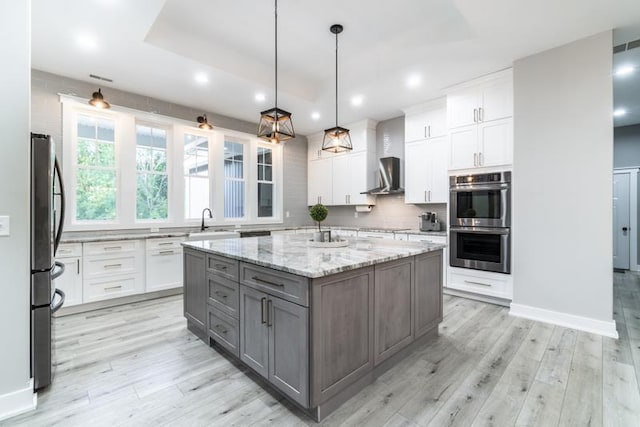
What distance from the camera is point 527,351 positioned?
2549 mm

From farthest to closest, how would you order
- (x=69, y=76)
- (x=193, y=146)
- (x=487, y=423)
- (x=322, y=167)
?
(x=322, y=167) < (x=193, y=146) < (x=69, y=76) < (x=487, y=423)

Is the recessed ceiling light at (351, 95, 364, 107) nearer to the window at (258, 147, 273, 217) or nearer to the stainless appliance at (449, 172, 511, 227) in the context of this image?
the stainless appliance at (449, 172, 511, 227)

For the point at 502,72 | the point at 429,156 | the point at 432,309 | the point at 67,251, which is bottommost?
the point at 432,309

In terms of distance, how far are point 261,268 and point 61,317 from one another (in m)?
3.08

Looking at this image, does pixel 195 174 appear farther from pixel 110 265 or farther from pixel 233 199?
pixel 110 265

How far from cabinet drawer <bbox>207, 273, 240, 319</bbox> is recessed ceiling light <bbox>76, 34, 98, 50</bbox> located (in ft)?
8.57

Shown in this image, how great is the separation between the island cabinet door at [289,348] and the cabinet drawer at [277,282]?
1.8 inches

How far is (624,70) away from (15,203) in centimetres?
632

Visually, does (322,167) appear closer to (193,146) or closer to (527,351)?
(193,146)

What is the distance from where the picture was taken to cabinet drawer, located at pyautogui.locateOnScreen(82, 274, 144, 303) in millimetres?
3570

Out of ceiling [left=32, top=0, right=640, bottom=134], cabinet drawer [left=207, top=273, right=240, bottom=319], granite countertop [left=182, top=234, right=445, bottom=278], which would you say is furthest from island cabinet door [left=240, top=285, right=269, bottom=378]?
ceiling [left=32, top=0, right=640, bottom=134]

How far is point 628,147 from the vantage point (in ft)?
18.8

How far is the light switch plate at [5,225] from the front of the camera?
5.71ft

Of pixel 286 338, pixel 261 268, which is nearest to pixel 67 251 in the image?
pixel 261 268
